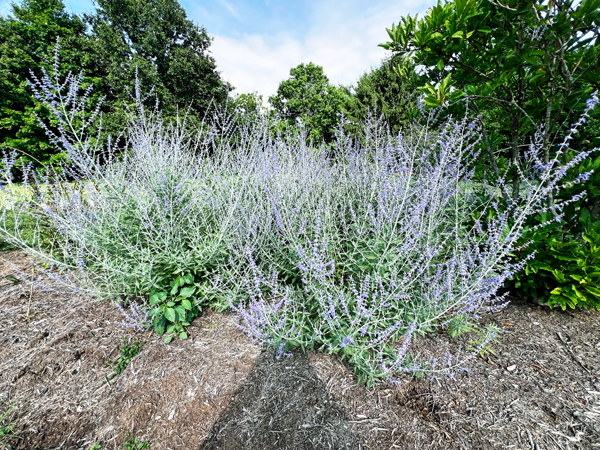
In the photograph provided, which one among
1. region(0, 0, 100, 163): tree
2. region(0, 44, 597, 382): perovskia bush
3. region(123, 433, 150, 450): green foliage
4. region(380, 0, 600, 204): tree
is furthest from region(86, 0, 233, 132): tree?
region(123, 433, 150, 450): green foliage

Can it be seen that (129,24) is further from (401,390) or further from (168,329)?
(401,390)

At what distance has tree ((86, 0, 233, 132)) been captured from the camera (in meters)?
14.3

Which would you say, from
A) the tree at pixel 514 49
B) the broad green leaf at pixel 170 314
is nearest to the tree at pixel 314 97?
the tree at pixel 514 49

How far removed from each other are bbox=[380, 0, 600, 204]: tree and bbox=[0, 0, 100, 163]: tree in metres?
17.9

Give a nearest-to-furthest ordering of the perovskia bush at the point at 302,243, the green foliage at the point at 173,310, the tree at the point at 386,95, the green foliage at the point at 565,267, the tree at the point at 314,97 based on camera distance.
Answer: the perovskia bush at the point at 302,243 < the green foliage at the point at 565,267 < the green foliage at the point at 173,310 < the tree at the point at 386,95 < the tree at the point at 314,97

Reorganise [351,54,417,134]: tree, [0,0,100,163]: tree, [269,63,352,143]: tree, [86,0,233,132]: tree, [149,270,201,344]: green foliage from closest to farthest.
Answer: [149,270,201,344]: green foliage < [351,54,417,134]: tree < [0,0,100,163]: tree < [86,0,233,132]: tree < [269,63,352,143]: tree

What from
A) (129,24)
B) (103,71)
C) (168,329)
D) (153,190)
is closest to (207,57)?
(129,24)

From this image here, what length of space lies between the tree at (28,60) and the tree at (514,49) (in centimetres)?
1794

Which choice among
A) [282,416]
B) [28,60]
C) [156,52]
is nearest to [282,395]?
[282,416]

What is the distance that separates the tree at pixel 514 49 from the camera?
2.04 metres

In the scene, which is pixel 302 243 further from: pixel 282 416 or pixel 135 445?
pixel 135 445

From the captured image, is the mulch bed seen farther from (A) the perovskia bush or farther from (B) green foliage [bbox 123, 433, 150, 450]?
(A) the perovskia bush

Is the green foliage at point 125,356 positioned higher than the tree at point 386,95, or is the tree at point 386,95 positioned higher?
the tree at point 386,95

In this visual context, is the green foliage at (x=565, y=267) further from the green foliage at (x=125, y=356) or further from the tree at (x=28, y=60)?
the tree at (x=28, y=60)
